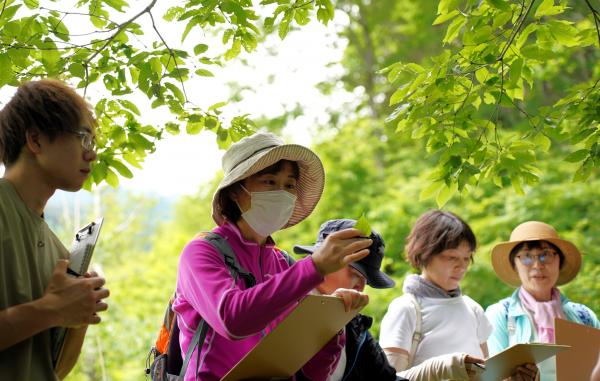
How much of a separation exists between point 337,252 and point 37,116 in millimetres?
960

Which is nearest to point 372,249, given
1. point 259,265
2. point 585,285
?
point 259,265

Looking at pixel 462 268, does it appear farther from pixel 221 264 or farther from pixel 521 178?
pixel 221 264

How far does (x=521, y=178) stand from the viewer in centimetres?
398

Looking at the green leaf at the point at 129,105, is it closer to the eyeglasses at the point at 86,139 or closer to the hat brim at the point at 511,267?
the eyeglasses at the point at 86,139

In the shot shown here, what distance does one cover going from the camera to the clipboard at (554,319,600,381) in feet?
11.3

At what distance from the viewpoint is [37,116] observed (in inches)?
85.0

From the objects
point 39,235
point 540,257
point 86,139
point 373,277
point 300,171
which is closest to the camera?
point 39,235

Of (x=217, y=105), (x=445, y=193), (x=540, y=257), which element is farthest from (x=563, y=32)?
(x=217, y=105)

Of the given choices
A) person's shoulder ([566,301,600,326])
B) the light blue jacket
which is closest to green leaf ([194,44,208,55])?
the light blue jacket

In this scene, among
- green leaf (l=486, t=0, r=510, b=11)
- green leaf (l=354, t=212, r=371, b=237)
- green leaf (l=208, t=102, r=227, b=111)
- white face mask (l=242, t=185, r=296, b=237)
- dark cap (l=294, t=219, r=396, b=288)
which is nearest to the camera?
green leaf (l=354, t=212, r=371, b=237)

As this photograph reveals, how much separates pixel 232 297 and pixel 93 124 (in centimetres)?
68

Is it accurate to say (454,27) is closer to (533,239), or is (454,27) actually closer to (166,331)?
(533,239)

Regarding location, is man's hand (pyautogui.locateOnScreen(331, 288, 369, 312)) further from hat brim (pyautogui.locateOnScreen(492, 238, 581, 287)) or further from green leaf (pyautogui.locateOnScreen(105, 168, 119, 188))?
hat brim (pyautogui.locateOnScreen(492, 238, 581, 287))

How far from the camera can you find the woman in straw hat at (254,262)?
2.20 m
